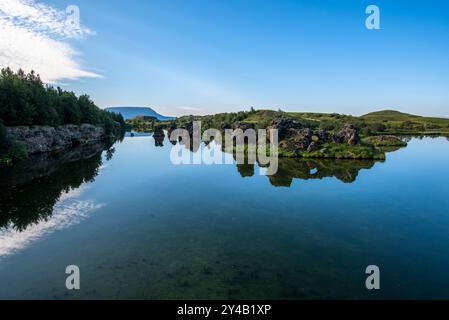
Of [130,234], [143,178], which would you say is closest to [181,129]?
[143,178]

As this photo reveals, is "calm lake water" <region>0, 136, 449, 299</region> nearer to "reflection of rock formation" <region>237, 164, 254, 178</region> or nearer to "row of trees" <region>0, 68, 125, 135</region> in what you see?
"reflection of rock formation" <region>237, 164, 254, 178</region>

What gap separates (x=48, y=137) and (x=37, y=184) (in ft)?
126

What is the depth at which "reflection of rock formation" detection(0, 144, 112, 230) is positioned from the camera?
23.5 meters

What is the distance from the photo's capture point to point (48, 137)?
6488 cm

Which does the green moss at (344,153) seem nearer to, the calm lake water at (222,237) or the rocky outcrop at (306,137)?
the rocky outcrop at (306,137)

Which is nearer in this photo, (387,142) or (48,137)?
(48,137)

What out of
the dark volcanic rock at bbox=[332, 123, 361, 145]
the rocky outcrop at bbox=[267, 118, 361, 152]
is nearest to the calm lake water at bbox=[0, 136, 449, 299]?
the rocky outcrop at bbox=[267, 118, 361, 152]

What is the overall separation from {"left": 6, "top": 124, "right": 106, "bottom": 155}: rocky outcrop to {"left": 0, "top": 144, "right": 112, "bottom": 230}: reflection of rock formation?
5791 millimetres

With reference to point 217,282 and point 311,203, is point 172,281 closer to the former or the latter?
point 217,282

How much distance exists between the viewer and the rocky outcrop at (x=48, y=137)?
54.8m

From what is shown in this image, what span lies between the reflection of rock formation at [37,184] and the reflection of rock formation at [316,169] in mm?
27857

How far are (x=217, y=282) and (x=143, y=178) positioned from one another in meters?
29.7

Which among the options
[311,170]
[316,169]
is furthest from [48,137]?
[316,169]

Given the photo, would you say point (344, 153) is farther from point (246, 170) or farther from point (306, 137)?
point (246, 170)
